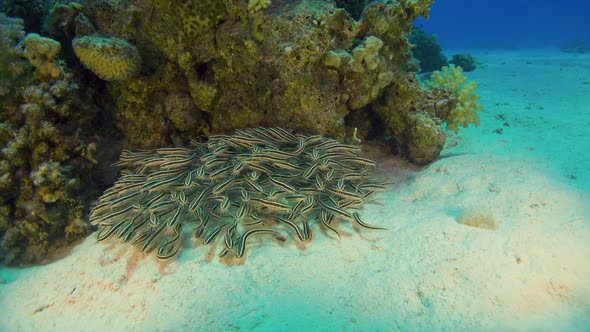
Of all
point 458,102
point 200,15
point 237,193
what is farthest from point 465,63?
point 237,193

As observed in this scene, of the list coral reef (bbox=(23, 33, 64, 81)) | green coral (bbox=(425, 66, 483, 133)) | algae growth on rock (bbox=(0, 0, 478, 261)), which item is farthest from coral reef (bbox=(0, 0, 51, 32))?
green coral (bbox=(425, 66, 483, 133))

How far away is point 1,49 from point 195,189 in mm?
3524

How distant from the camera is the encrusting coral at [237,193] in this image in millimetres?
4484

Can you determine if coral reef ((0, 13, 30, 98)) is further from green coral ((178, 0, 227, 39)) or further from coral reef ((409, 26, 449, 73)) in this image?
coral reef ((409, 26, 449, 73))

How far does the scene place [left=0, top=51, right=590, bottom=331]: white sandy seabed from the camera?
3.32m

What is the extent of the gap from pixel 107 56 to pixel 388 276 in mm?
4963

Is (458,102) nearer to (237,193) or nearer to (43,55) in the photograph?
(237,193)

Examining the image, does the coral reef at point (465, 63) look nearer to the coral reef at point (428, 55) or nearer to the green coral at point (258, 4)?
the coral reef at point (428, 55)

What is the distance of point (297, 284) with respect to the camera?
12.4 ft

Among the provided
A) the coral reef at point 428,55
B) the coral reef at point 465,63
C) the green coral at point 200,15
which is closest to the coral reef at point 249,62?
the green coral at point 200,15

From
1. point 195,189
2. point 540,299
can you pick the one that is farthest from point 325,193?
point 540,299

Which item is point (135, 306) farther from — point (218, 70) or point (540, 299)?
point (540, 299)

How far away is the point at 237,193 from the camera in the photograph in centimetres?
493

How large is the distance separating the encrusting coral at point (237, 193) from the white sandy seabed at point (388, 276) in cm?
26
